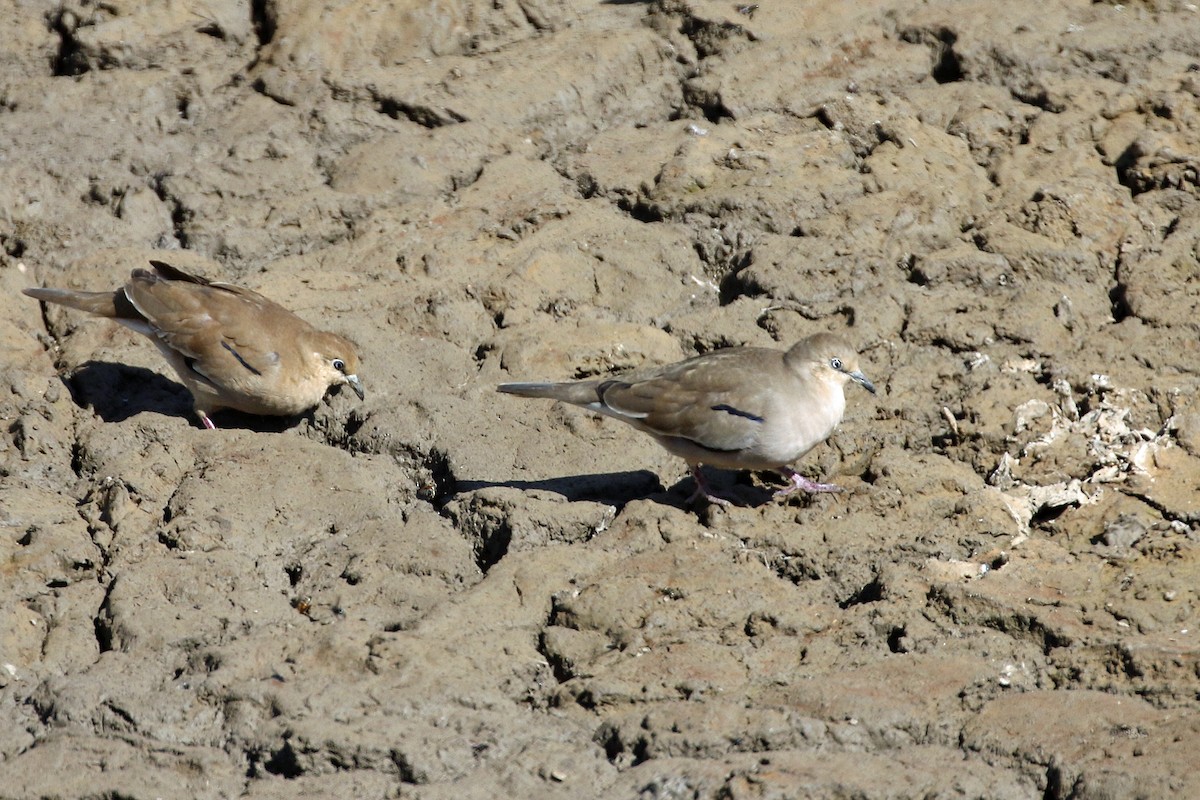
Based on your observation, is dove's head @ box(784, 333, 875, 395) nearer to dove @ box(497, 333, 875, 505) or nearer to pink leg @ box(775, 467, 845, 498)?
dove @ box(497, 333, 875, 505)

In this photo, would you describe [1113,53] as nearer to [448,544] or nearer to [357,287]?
[357,287]

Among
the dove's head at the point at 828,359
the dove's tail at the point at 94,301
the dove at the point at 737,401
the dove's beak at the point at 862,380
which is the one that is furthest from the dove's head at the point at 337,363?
the dove's beak at the point at 862,380

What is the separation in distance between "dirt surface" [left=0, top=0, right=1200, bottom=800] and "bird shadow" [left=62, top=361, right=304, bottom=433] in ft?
0.09

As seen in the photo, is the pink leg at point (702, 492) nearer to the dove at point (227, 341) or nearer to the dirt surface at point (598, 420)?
the dirt surface at point (598, 420)

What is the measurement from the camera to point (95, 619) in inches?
208

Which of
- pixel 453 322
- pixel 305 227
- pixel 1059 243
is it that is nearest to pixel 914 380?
pixel 1059 243

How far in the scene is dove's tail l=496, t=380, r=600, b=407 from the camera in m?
6.07

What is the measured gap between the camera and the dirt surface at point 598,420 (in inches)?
179

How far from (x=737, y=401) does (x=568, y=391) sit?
0.77 metres

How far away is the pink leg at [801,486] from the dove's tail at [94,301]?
330 cm

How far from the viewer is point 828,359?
592 cm

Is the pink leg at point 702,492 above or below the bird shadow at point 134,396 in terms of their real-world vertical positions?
above

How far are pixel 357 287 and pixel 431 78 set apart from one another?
176cm

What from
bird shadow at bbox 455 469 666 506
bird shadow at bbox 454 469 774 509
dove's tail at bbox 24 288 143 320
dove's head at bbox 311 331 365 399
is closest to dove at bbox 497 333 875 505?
bird shadow at bbox 454 469 774 509
